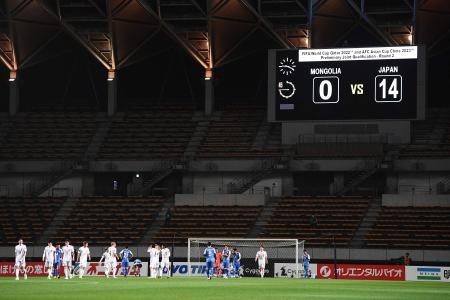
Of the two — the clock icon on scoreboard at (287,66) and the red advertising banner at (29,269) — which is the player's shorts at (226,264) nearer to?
the red advertising banner at (29,269)

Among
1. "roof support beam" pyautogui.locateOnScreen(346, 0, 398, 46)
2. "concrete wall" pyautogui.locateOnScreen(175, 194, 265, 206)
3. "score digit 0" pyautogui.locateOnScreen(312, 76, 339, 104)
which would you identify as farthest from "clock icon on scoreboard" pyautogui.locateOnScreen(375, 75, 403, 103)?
"concrete wall" pyautogui.locateOnScreen(175, 194, 265, 206)

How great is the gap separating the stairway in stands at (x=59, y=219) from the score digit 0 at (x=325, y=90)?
18882mm

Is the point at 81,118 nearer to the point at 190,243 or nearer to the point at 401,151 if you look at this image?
the point at 190,243

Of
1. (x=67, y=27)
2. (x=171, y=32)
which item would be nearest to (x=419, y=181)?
(x=171, y=32)

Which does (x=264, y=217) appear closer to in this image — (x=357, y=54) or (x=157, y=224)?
(x=157, y=224)

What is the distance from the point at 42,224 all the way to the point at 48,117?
12.3m

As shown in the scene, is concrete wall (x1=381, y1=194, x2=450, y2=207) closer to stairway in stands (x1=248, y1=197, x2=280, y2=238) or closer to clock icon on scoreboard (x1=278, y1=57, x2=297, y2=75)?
stairway in stands (x1=248, y1=197, x2=280, y2=238)

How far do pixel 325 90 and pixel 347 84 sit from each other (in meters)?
1.48

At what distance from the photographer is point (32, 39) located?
69.6 meters

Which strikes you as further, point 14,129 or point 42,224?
point 14,129

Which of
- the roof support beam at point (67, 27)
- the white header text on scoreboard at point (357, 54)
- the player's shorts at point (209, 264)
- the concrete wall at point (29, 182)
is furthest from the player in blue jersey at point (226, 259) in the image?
the roof support beam at point (67, 27)

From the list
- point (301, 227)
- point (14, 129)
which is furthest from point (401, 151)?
point (14, 129)

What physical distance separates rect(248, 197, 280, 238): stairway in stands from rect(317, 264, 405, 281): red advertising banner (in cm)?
856

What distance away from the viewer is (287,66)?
6031 cm
